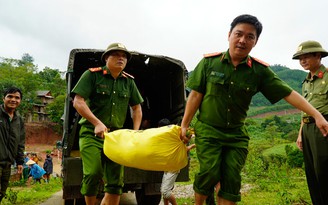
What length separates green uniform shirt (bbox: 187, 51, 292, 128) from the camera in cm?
284

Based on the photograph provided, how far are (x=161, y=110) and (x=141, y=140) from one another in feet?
13.6

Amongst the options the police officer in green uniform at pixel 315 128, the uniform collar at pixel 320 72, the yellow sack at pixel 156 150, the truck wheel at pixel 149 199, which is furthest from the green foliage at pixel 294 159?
the yellow sack at pixel 156 150

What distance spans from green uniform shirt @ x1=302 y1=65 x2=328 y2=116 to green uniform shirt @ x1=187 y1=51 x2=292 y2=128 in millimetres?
1068

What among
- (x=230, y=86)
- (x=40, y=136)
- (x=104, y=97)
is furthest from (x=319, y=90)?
(x=40, y=136)

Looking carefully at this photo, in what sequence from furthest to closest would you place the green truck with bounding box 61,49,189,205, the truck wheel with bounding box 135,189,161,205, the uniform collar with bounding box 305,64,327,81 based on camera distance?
the truck wheel with bounding box 135,189,161,205, the green truck with bounding box 61,49,189,205, the uniform collar with bounding box 305,64,327,81

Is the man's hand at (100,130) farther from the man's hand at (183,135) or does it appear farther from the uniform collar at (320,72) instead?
the uniform collar at (320,72)

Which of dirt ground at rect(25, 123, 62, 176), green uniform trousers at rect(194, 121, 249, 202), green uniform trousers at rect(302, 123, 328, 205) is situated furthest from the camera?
dirt ground at rect(25, 123, 62, 176)

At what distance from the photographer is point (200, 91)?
9.55 feet

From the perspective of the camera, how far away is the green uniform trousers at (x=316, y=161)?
11.4 ft

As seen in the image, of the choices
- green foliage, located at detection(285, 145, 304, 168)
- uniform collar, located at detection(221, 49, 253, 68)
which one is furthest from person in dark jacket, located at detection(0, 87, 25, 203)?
green foliage, located at detection(285, 145, 304, 168)

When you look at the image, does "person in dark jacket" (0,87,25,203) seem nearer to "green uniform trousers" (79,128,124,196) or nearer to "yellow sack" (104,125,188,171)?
"green uniform trousers" (79,128,124,196)

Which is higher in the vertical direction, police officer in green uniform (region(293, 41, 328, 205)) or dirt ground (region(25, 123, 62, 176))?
police officer in green uniform (region(293, 41, 328, 205))

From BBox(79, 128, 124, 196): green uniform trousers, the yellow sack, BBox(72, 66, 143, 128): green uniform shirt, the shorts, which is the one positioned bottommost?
the shorts

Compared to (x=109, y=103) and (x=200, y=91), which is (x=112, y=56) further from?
(x=200, y=91)
